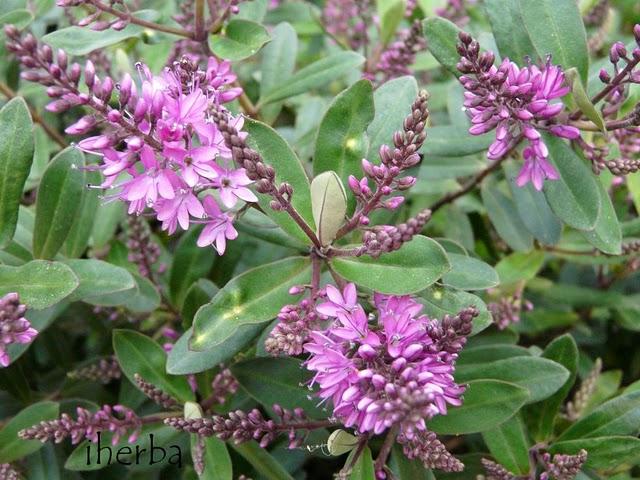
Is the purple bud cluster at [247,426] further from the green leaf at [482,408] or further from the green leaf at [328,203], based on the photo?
the green leaf at [328,203]

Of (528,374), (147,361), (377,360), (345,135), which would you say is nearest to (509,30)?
(345,135)

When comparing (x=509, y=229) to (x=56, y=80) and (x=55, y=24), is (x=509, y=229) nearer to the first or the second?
(x=56, y=80)

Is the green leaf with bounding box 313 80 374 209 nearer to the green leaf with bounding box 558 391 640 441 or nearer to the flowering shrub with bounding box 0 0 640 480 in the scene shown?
the flowering shrub with bounding box 0 0 640 480

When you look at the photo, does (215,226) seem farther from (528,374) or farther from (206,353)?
(528,374)

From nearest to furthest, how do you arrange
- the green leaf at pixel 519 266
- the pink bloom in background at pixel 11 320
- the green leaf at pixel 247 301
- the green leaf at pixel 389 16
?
the pink bloom in background at pixel 11 320, the green leaf at pixel 247 301, the green leaf at pixel 519 266, the green leaf at pixel 389 16

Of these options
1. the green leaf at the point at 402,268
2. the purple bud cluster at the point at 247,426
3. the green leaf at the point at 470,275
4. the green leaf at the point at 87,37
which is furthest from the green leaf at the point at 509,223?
the green leaf at the point at 87,37

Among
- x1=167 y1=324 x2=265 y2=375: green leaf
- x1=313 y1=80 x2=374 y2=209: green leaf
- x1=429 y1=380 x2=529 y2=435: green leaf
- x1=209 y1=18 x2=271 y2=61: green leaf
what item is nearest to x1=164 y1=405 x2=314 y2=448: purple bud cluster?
x1=167 y1=324 x2=265 y2=375: green leaf
